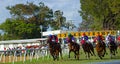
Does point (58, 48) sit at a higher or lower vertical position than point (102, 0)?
lower

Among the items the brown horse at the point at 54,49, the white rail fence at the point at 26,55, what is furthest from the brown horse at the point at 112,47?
the white rail fence at the point at 26,55

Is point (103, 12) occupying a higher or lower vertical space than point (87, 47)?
higher

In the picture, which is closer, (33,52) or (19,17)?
(33,52)

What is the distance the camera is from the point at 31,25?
113062 millimetres

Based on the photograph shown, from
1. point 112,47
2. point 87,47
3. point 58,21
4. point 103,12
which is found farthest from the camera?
point 58,21

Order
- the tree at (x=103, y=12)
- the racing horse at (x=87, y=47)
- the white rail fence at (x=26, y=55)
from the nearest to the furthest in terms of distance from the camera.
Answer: the racing horse at (x=87, y=47)
the white rail fence at (x=26, y=55)
the tree at (x=103, y=12)

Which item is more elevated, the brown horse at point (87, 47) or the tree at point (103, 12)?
the tree at point (103, 12)

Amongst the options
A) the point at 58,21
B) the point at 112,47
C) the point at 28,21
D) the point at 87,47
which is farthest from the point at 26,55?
the point at 58,21

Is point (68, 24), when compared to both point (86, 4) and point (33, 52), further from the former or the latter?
point (33, 52)

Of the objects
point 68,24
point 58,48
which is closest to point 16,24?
point 68,24

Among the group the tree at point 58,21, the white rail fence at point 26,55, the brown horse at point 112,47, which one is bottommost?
the white rail fence at point 26,55

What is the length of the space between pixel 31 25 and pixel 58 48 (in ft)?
269

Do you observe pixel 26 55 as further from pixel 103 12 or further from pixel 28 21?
pixel 28 21

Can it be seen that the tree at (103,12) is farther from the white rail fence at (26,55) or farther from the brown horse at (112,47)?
the brown horse at (112,47)
